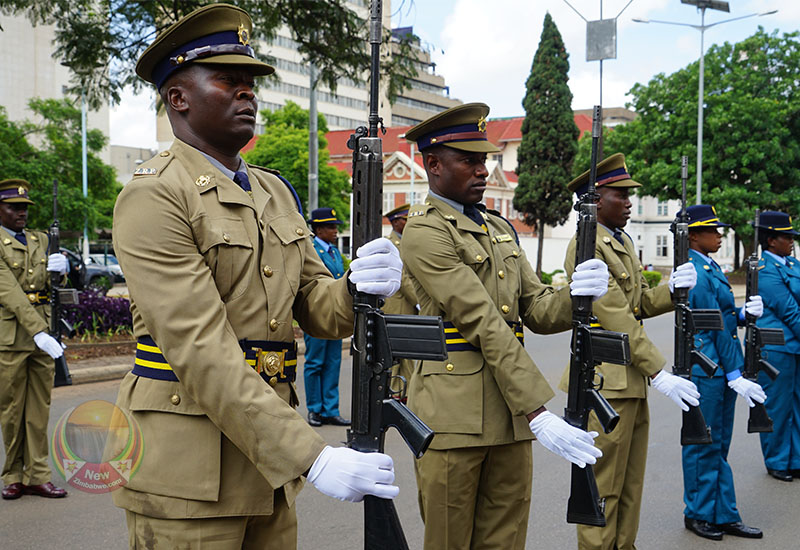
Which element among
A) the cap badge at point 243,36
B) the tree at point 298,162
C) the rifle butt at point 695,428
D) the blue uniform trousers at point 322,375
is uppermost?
the tree at point 298,162

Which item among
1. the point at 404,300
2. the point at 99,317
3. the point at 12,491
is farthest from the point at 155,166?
the point at 99,317

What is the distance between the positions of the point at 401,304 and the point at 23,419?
3.11 meters

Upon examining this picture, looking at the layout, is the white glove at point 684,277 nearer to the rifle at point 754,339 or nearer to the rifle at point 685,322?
the rifle at point 685,322

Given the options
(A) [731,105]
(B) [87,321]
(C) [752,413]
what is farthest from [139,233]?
(A) [731,105]

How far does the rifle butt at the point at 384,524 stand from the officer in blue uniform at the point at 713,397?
357cm

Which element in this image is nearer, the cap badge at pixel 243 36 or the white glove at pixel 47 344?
the cap badge at pixel 243 36

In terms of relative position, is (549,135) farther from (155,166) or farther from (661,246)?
(155,166)

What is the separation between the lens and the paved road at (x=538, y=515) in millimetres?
4922

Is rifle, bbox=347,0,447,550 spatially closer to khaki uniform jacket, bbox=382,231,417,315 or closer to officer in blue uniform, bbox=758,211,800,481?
khaki uniform jacket, bbox=382,231,417,315

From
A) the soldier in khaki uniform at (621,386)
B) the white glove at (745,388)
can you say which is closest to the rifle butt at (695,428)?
the soldier in khaki uniform at (621,386)

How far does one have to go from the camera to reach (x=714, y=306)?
553 cm

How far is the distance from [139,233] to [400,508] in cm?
390

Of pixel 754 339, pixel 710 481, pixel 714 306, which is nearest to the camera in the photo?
pixel 710 481

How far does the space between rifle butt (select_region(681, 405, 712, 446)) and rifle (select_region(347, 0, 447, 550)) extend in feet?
9.31
